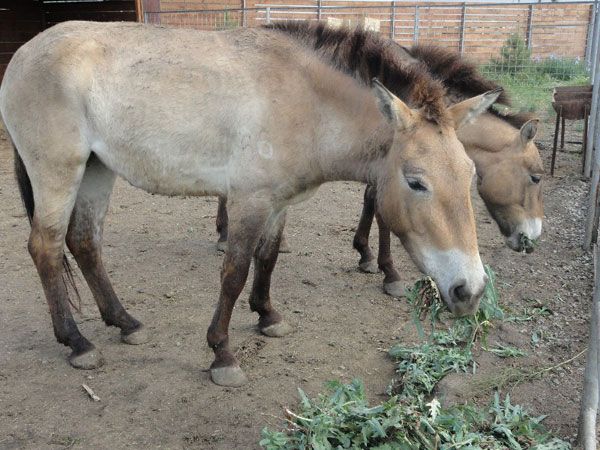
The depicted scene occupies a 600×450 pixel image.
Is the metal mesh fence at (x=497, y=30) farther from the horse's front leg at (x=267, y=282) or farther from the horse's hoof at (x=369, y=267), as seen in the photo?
the horse's front leg at (x=267, y=282)

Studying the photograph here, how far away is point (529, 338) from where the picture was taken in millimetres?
3637

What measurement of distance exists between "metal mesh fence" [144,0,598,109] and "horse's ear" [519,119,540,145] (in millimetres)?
8185

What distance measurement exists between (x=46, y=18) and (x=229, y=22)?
4.36 m

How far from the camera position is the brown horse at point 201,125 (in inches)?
121

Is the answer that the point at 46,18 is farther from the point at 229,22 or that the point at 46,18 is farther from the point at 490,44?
the point at 490,44

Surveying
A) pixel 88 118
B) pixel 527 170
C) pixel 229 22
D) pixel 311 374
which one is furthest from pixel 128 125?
pixel 229 22

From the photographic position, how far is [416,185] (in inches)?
103

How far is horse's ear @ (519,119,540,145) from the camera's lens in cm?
406

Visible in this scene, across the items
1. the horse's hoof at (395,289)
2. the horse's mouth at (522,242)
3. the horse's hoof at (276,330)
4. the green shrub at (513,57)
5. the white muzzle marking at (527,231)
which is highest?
the green shrub at (513,57)

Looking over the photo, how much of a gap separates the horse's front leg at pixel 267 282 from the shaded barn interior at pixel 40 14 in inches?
415

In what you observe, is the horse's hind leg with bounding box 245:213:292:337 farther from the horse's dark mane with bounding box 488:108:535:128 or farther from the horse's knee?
the horse's dark mane with bounding box 488:108:535:128

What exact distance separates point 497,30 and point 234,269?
564 inches

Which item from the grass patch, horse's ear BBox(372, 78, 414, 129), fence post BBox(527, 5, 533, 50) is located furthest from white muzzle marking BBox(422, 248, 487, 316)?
fence post BBox(527, 5, 533, 50)

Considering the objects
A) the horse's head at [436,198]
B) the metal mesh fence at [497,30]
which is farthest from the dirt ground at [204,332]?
the metal mesh fence at [497,30]
